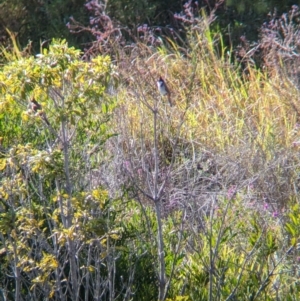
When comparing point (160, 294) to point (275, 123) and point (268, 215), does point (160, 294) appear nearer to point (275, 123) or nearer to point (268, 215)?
point (268, 215)

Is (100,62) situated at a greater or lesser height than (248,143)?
greater

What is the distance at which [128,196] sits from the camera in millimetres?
4922

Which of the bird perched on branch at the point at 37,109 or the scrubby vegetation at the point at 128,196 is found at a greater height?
the bird perched on branch at the point at 37,109

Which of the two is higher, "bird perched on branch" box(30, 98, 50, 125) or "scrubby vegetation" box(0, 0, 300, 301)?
"bird perched on branch" box(30, 98, 50, 125)

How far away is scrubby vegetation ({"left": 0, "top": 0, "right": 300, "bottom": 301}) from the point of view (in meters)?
3.24

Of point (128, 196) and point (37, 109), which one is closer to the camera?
point (37, 109)

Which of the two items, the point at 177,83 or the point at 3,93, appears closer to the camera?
the point at 3,93

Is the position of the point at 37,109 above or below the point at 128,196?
above

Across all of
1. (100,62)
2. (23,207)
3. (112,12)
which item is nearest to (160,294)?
(23,207)

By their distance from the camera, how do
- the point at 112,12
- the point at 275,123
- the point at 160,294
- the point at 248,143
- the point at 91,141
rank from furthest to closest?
the point at 112,12 → the point at 275,123 → the point at 248,143 → the point at 91,141 → the point at 160,294

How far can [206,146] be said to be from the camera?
6250mm

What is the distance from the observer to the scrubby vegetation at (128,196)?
3.24m

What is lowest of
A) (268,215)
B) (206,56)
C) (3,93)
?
(268,215)

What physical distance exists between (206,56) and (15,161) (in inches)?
190
